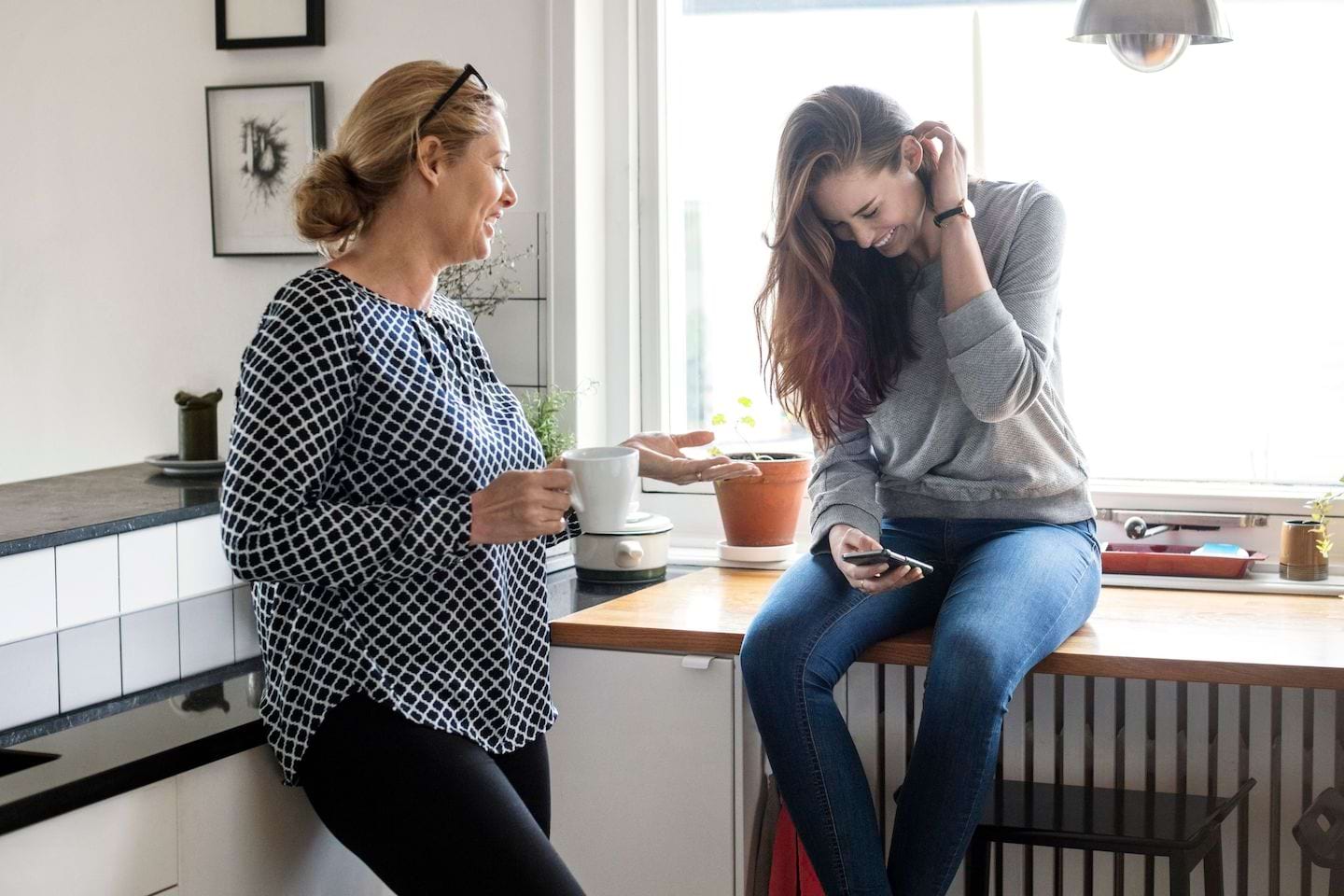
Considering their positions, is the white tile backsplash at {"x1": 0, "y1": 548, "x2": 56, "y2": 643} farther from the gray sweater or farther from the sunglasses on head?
the gray sweater

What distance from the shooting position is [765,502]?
2.29m

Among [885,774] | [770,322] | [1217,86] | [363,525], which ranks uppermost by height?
[1217,86]

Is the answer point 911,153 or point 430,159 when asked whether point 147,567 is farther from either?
point 911,153

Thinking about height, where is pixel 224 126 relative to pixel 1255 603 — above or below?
above

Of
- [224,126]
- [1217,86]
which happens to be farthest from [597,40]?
[1217,86]

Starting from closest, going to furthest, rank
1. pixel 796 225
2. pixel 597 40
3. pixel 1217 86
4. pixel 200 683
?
pixel 200 683, pixel 796 225, pixel 1217 86, pixel 597 40

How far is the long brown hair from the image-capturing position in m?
1.78

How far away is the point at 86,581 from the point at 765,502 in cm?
107

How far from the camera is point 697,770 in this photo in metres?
1.85

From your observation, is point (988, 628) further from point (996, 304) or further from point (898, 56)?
point (898, 56)

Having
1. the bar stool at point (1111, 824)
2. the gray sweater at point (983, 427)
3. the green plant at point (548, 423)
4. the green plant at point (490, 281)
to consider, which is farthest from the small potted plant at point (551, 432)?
the bar stool at point (1111, 824)

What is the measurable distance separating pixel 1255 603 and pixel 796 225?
2.94 feet

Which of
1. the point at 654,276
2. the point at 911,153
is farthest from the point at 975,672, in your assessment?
the point at 654,276

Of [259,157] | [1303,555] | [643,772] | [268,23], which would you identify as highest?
[268,23]
